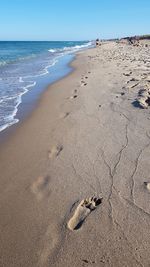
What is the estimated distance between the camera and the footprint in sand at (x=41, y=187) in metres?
4.02

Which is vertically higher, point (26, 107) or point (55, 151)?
point (55, 151)

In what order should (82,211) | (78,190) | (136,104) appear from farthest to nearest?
1. (136,104)
2. (78,190)
3. (82,211)

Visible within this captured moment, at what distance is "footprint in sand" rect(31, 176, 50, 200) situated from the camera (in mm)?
4019

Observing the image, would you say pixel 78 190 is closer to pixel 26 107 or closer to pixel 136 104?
pixel 136 104

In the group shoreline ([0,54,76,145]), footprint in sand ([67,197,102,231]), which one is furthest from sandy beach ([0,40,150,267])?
shoreline ([0,54,76,145])

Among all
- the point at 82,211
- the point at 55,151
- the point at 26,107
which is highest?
the point at 82,211

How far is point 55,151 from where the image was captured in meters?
5.36

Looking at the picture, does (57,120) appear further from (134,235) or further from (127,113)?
(134,235)

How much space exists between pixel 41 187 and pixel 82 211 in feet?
2.86

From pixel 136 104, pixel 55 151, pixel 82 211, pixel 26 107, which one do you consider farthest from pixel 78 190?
pixel 26 107

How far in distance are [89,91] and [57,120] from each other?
2.88 m

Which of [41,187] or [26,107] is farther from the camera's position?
[26,107]

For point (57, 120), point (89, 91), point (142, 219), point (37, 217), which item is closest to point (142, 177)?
point (142, 219)

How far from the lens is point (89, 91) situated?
9758 mm
